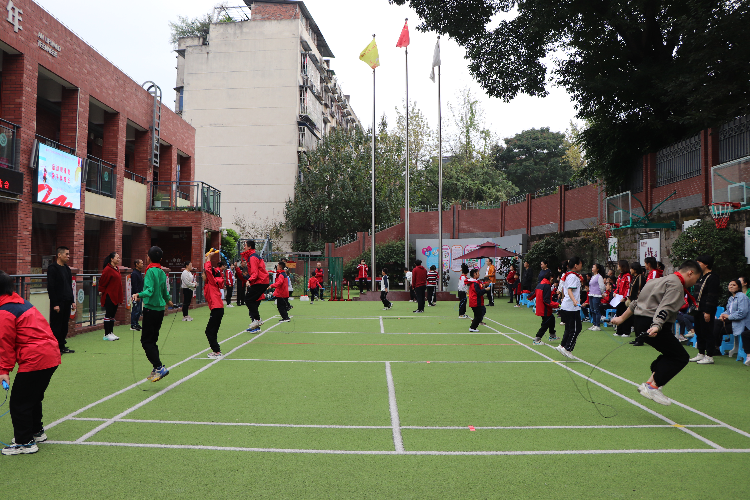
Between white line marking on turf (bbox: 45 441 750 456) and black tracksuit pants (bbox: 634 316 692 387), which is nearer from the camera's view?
white line marking on turf (bbox: 45 441 750 456)

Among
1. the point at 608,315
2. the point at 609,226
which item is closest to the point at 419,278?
the point at 608,315

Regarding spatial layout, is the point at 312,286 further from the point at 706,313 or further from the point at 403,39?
the point at 706,313

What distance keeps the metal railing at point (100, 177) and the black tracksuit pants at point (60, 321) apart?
9982mm

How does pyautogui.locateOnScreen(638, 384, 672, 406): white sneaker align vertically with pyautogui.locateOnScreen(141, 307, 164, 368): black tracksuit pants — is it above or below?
Result: below

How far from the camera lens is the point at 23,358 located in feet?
16.0

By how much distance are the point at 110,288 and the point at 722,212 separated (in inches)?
582

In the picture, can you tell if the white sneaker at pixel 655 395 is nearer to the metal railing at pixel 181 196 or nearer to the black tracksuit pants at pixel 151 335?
the black tracksuit pants at pixel 151 335

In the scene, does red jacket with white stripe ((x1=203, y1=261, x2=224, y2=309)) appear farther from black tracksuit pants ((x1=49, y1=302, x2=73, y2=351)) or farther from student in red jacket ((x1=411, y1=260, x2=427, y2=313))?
student in red jacket ((x1=411, y1=260, x2=427, y2=313))

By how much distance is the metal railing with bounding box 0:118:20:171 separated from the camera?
1441cm

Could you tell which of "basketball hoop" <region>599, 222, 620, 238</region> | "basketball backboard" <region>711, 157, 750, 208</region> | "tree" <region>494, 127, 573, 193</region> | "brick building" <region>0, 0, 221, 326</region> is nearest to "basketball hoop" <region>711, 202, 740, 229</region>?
"basketball backboard" <region>711, 157, 750, 208</region>

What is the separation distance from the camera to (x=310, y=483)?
14.3ft

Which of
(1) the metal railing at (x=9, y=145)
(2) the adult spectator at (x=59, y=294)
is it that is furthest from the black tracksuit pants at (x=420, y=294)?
(1) the metal railing at (x=9, y=145)

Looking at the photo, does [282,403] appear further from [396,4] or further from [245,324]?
[396,4]

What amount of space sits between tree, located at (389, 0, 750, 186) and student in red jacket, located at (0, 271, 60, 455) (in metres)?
16.4
